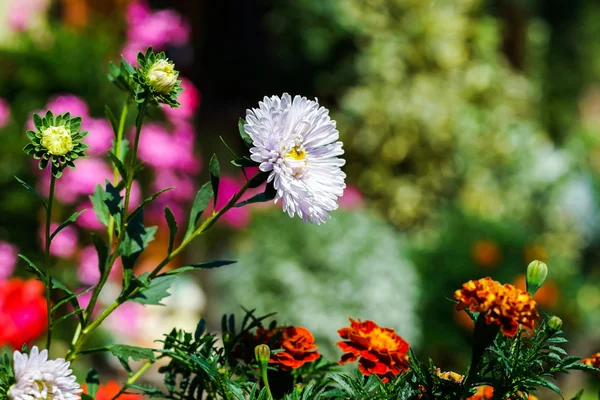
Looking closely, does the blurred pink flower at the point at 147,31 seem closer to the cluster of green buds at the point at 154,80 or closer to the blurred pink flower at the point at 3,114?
the blurred pink flower at the point at 3,114

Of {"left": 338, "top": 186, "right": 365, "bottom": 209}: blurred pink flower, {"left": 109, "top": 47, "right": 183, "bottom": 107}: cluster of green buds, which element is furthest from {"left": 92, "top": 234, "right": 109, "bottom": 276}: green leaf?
{"left": 338, "top": 186, "right": 365, "bottom": 209}: blurred pink flower

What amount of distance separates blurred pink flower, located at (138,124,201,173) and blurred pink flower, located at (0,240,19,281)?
0.56 meters

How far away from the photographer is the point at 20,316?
1.50 meters

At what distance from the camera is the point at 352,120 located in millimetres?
4742

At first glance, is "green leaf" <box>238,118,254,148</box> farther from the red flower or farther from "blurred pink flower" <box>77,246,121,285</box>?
"blurred pink flower" <box>77,246,121,285</box>

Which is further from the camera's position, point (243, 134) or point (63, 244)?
point (63, 244)

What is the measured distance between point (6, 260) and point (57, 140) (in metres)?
1.94

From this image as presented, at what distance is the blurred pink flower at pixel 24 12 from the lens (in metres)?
2.95

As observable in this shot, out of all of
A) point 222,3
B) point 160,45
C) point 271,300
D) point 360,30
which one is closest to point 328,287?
point 271,300

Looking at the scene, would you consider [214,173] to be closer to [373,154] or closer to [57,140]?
[57,140]

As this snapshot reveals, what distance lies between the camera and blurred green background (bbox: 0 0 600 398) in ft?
9.43

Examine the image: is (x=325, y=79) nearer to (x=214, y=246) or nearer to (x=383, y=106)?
(x=383, y=106)

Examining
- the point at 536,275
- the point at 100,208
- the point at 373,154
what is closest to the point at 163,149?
the point at 100,208

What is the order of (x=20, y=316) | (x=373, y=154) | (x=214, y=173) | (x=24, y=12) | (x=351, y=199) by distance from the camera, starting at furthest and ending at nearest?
1. (x=373, y=154)
2. (x=351, y=199)
3. (x=24, y=12)
4. (x=20, y=316)
5. (x=214, y=173)
